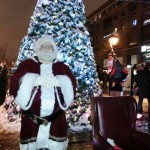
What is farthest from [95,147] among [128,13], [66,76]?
[128,13]

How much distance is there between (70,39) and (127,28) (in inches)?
1786

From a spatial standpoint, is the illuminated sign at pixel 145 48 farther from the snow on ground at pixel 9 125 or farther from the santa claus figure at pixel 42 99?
the santa claus figure at pixel 42 99

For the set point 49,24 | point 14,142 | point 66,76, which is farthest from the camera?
point 49,24

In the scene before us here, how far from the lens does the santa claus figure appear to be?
4.09 m

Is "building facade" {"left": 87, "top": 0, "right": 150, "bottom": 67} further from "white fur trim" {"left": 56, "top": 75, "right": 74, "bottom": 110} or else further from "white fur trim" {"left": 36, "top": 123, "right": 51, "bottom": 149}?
"white fur trim" {"left": 36, "top": 123, "right": 51, "bottom": 149}

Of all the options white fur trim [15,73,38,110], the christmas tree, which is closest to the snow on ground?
Answer: the christmas tree

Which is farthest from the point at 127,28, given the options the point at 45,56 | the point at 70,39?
the point at 45,56

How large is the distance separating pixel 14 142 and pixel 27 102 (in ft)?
9.38

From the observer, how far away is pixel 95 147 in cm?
398

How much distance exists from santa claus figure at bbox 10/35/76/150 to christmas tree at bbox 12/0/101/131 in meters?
3.49

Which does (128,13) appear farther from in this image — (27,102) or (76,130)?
(27,102)

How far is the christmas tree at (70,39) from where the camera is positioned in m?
7.71

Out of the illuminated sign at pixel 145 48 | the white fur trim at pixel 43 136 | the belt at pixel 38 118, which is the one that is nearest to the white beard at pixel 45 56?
the belt at pixel 38 118

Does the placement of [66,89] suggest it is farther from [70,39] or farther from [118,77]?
[118,77]
